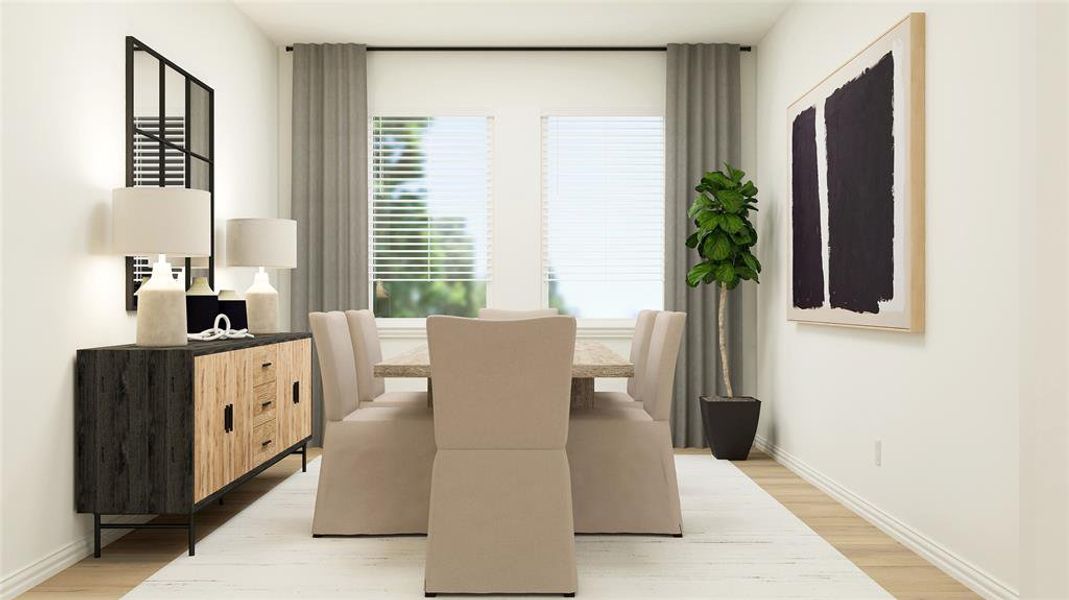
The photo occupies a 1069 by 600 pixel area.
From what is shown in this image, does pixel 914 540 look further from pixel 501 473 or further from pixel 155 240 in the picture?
pixel 155 240

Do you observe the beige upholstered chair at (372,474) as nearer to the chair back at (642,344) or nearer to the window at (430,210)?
the chair back at (642,344)

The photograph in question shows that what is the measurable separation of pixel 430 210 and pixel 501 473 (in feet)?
11.2

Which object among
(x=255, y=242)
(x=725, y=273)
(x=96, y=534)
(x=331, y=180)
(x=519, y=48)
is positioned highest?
(x=519, y=48)

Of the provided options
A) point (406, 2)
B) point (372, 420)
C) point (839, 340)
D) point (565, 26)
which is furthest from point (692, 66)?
point (372, 420)

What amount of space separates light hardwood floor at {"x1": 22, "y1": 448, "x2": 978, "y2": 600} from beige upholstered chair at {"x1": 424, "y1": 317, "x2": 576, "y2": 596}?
1120mm

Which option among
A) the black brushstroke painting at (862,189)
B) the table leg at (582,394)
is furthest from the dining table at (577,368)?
the black brushstroke painting at (862,189)

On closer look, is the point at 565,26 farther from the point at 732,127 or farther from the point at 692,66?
the point at 732,127

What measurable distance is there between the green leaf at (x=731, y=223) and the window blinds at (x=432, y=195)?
1.63m

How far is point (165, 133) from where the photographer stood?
3.94 meters

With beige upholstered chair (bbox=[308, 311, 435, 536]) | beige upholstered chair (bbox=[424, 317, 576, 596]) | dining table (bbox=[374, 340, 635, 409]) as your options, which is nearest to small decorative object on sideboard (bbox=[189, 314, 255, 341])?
beige upholstered chair (bbox=[308, 311, 435, 536])

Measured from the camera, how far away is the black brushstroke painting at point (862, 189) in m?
3.48

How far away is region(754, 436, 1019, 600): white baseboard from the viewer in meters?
2.74

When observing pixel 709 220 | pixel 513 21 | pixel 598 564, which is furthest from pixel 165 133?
pixel 709 220

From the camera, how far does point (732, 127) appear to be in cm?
571
